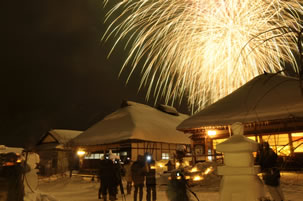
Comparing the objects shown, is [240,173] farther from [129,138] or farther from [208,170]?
[129,138]

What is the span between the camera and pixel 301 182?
33.0ft

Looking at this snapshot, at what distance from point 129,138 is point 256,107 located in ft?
34.1

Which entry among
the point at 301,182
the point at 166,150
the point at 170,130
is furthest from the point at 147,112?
the point at 301,182

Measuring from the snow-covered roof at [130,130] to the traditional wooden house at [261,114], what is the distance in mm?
6418

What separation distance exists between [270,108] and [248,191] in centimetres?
1226

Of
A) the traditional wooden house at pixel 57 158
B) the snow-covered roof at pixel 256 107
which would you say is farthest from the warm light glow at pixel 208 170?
the traditional wooden house at pixel 57 158

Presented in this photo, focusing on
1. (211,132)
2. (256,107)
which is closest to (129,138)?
(211,132)

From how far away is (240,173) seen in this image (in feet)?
7.84

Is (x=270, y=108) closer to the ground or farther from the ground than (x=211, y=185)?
farther from the ground

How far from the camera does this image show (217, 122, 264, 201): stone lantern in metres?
2.33

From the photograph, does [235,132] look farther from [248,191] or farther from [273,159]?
[273,159]

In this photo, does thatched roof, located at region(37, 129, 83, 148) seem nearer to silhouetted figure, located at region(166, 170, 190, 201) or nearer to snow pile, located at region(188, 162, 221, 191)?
snow pile, located at region(188, 162, 221, 191)

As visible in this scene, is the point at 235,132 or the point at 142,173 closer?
the point at 235,132

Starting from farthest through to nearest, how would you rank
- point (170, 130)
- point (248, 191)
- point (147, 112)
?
point (147, 112) → point (170, 130) → point (248, 191)
